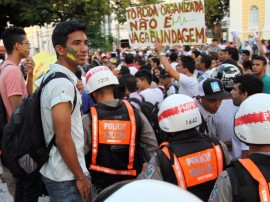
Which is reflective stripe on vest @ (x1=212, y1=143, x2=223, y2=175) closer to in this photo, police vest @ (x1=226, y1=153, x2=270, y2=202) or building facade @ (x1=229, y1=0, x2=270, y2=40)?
police vest @ (x1=226, y1=153, x2=270, y2=202)

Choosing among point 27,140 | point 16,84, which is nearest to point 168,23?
point 16,84

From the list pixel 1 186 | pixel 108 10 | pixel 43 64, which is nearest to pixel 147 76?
pixel 43 64

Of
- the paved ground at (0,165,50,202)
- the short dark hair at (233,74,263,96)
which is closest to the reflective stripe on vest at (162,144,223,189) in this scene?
the short dark hair at (233,74,263,96)

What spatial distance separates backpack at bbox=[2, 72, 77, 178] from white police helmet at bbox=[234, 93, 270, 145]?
1025 millimetres

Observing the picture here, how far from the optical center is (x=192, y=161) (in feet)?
7.81

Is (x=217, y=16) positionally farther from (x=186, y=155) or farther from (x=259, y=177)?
(x=259, y=177)

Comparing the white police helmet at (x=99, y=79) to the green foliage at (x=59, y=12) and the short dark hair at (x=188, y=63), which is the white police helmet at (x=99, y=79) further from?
the green foliage at (x=59, y=12)

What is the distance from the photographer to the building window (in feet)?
130

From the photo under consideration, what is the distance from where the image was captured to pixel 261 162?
1.93m

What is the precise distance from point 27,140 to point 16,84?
1.26m

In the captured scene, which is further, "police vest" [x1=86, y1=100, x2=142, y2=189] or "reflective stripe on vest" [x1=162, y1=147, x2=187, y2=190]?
"police vest" [x1=86, y1=100, x2=142, y2=189]

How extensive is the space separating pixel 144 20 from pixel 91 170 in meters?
4.86

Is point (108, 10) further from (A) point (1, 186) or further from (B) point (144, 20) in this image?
(A) point (1, 186)

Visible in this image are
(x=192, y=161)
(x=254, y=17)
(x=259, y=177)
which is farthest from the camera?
(x=254, y=17)
